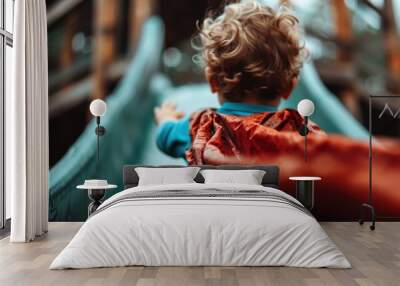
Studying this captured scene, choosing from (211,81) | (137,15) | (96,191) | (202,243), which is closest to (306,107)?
(211,81)

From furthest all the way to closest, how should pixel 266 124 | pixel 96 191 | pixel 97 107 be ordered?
pixel 266 124 < pixel 97 107 < pixel 96 191

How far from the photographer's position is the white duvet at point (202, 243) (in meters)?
5.12

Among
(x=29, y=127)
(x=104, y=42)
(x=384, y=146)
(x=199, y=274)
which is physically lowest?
(x=199, y=274)

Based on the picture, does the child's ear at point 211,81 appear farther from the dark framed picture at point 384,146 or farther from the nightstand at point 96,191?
the dark framed picture at point 384,146

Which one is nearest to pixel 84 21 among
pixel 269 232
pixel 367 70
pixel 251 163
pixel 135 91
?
pixel 135 91

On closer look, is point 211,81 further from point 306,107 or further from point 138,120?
point 306,107

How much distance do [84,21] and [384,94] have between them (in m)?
4.04

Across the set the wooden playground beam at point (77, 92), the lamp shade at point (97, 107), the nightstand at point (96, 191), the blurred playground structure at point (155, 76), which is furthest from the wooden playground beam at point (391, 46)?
the nightstand at point (96, 191)

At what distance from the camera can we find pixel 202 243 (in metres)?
5.15

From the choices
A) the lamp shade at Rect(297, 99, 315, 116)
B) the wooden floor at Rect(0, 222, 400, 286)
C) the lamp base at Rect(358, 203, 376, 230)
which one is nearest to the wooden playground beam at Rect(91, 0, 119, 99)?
the lamp shade at Rect(297, 99, 315, 116)

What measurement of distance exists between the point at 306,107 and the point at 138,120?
7.11 ft

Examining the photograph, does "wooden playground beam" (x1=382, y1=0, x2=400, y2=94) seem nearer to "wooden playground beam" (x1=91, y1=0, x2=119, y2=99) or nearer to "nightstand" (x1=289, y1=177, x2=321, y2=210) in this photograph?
"nightstand" (x1=289, y1=177, x2=321, y2=210)

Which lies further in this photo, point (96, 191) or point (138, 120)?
point (138, 120)

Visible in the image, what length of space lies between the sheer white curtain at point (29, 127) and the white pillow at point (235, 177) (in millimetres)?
1917
